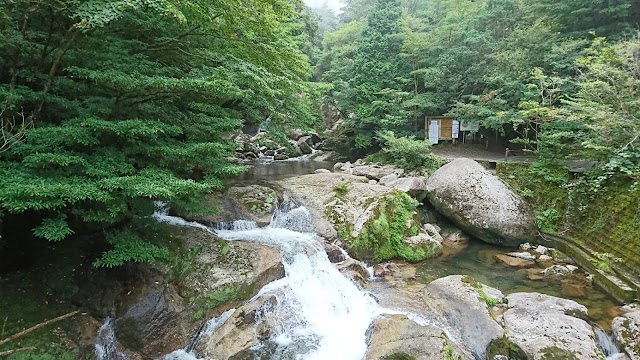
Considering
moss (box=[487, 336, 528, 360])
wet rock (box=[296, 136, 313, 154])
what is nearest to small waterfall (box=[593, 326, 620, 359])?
moss (box=[487, 336, 528, 360])

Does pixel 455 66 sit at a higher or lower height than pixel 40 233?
higher

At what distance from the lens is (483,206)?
10.6 m

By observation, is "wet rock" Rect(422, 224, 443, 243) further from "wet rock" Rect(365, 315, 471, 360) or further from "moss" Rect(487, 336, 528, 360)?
"wet rock" Rect(365, 315, 471, 360)

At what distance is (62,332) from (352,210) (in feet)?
23.8

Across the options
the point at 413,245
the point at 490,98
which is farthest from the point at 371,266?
the point at 490,98

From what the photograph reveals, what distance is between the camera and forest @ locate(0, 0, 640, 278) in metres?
4.70

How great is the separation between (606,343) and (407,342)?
12.3ft

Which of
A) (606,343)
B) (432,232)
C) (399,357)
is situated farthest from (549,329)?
(432,232)

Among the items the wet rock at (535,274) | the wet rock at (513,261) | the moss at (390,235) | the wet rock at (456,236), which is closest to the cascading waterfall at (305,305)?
the moss at (390,235)

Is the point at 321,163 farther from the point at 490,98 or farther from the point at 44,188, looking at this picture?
the point at 44,188

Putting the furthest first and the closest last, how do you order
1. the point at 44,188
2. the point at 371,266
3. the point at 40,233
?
the point at 371,266
the point at 40,233
the point at 44,188

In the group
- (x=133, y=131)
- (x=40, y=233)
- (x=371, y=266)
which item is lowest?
(x=371, y=266)

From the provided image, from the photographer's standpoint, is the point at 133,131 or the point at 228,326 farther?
the point at 228,326

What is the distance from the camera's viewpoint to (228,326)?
593cm
